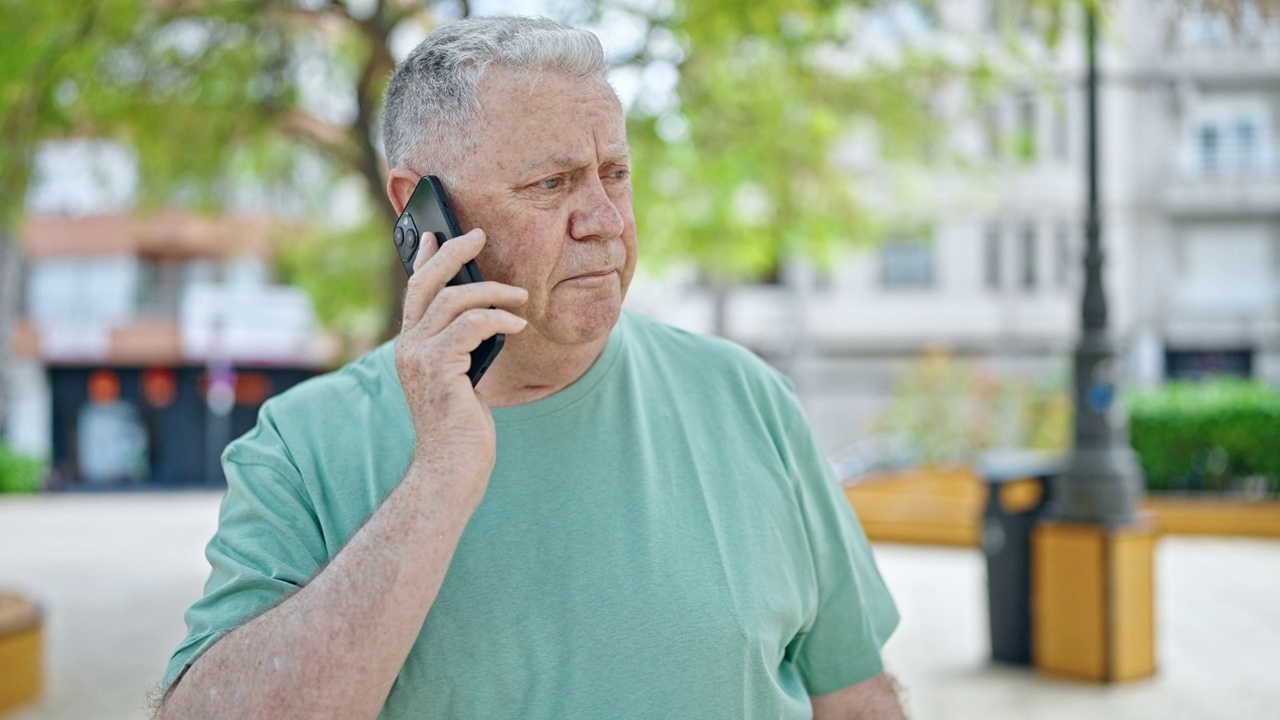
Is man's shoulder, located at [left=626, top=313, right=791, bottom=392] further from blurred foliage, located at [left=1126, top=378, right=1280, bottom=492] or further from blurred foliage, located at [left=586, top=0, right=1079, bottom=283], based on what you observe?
blurred foliage, located at [left=1126, top=378, right=1280, bottom=492]

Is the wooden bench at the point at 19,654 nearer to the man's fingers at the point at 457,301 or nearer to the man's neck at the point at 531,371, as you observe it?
the man's neck at the point at 531,371

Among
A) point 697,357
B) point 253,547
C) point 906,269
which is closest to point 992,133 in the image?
point 697,357

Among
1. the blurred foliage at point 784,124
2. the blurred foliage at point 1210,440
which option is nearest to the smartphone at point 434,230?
the blurred foliage at point 784,124

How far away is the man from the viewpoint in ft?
4.89

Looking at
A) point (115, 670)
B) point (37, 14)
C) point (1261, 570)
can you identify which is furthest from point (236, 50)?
point (1261, 570)

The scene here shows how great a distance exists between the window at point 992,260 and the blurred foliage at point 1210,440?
15355mm

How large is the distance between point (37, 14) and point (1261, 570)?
1168cm

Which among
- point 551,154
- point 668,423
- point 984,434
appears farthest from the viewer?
point 984,434

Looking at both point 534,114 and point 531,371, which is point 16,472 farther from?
point 534,114

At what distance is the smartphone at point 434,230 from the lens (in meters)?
1.60

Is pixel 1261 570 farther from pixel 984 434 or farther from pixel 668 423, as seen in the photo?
pixel 668 423

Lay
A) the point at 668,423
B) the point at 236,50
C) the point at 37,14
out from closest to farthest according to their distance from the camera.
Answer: the point at 668,423
the point at 37,14
the point at 236,50

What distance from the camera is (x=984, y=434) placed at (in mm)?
17891

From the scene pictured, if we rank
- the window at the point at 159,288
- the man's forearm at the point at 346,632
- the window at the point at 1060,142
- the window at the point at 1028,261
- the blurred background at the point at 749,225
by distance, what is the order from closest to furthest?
the man's forearm at the point at 346,632
the blurred background at the point at 749,225
the window at the point at 1060,142
the window at the point at 1028,261
the window at the point at 159,288
